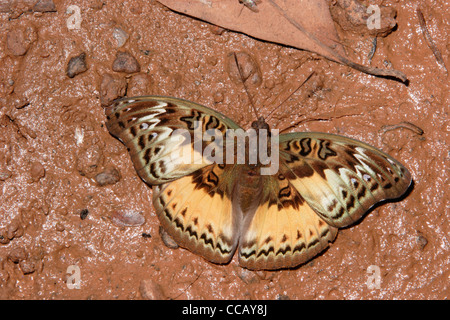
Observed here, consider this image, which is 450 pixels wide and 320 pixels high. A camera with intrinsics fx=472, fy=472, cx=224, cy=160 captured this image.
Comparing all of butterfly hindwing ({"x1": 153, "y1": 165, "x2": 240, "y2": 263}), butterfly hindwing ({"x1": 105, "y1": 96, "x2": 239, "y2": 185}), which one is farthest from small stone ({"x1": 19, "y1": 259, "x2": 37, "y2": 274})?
butterfly hindwing ({"x1": 105, "y1": 96, "x2": 239, "y2": 185})

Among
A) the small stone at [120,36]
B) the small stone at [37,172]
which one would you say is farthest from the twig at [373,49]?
the small stone at [37,172]

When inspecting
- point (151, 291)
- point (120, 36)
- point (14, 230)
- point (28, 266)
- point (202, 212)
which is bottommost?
point (28, 266)

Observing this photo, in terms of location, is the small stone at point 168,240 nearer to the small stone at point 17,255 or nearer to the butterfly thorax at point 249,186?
the butterfly thorax at point 249,186

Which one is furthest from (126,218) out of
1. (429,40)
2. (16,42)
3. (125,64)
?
(429,40)

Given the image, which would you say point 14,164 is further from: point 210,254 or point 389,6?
point 389,6

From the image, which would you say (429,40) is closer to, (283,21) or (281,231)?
(283,21)

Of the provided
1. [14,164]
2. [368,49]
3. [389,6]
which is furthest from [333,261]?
[14,164]
